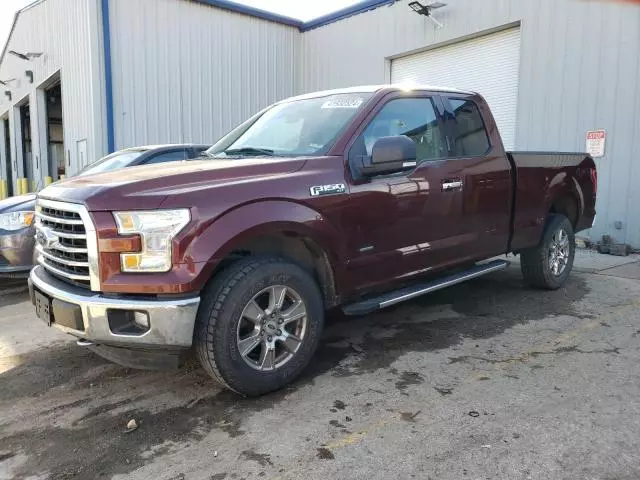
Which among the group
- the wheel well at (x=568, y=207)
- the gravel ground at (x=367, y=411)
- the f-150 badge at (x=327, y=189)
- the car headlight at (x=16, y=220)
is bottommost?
the gravel ground at (x=367, y=411)

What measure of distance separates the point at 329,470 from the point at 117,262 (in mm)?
1510

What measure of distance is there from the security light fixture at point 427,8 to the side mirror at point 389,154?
26.2 feet

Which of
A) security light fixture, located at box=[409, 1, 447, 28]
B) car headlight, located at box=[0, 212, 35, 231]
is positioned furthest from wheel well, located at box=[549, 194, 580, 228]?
security light fixture, located at box=[409, 1, 447, 28]

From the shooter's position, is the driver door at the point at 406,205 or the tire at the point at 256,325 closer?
the tire at the point at 256,325

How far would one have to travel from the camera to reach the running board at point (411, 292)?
11.9ft

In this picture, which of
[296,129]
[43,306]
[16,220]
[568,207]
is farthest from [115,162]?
[568,207]

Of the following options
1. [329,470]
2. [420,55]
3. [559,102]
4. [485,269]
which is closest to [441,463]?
[329,470]

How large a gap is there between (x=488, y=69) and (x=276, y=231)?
27.9 feet

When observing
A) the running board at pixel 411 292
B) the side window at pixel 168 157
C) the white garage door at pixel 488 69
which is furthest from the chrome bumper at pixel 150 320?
the white garage door at pixel 488 69

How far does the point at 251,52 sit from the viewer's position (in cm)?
1402

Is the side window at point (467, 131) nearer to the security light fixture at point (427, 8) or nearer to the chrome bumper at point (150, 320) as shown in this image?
the chrome bumper at point (150, 320)

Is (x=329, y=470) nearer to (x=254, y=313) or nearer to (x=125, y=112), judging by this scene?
(x=254, y=313)

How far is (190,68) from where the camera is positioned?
42.6 ft

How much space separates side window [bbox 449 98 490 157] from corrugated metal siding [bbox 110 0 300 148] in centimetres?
926
